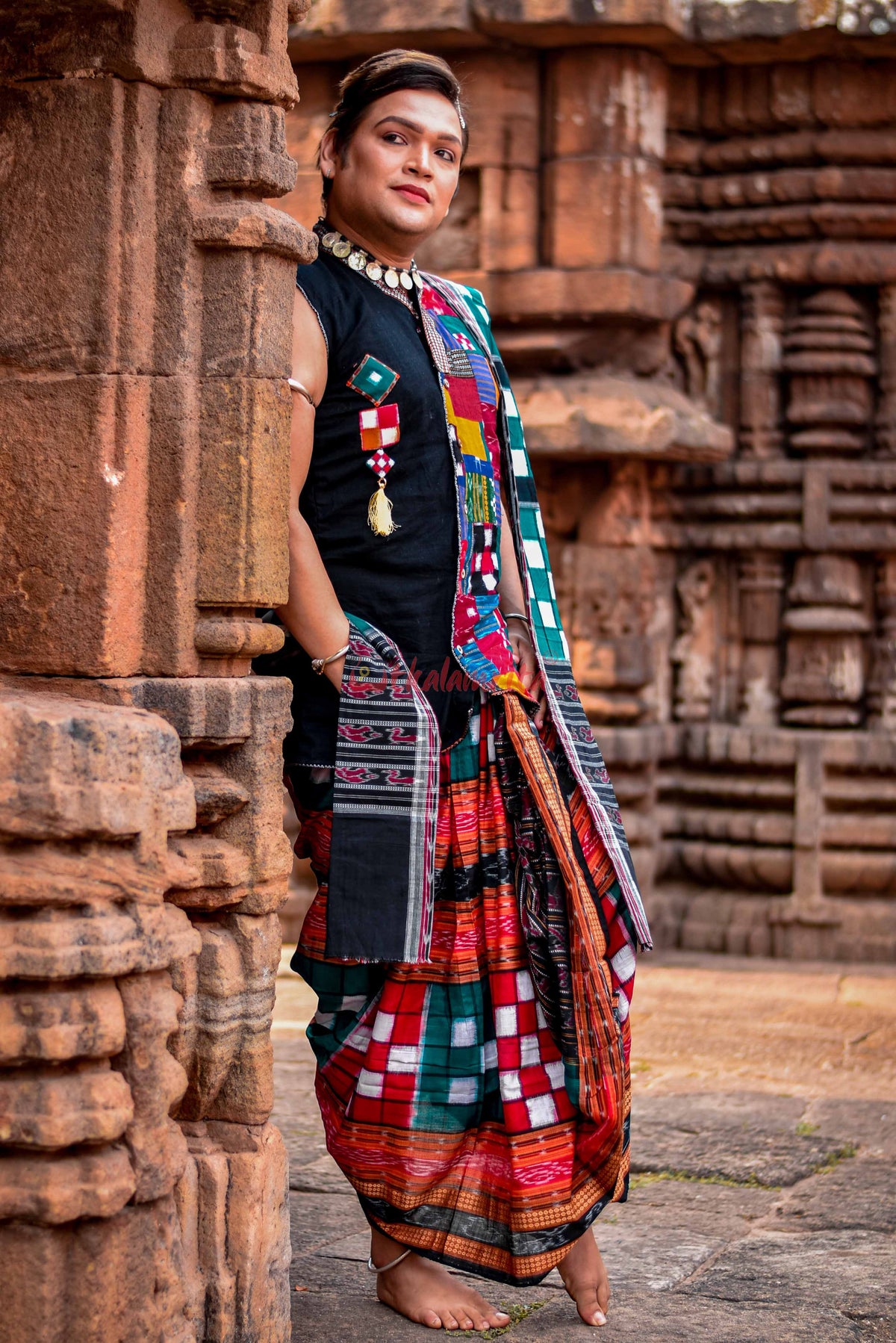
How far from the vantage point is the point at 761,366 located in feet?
21.5

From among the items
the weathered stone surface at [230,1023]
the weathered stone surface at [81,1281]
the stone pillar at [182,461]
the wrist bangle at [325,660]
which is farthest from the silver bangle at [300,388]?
the weathered stone surface at [81,1281]

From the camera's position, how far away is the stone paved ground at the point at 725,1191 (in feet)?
9.28

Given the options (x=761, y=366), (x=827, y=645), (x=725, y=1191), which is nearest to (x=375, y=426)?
(x=725, y=1191)

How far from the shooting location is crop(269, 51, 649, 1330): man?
2.77 m

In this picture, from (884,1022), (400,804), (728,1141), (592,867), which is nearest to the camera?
(400,804)

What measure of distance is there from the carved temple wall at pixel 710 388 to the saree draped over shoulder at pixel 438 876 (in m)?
3.11

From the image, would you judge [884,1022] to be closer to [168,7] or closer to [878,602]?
[878,602]

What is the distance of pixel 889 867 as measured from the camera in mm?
6211

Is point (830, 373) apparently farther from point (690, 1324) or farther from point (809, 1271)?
point (690, 1324)

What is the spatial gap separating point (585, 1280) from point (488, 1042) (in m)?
0.43

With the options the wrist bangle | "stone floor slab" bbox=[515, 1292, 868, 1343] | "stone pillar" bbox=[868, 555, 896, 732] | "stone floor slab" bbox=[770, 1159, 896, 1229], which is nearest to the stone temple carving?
the wrist bangle

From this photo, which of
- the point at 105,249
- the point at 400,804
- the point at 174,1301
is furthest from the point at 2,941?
the point at 105,249

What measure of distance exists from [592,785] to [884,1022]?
261 cm

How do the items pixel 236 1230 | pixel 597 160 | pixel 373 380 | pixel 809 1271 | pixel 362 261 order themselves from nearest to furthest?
pixel 236 1230 → pixel 373 380 → pixel 362 261 → pixel 809 1271 → pixel 597 160
